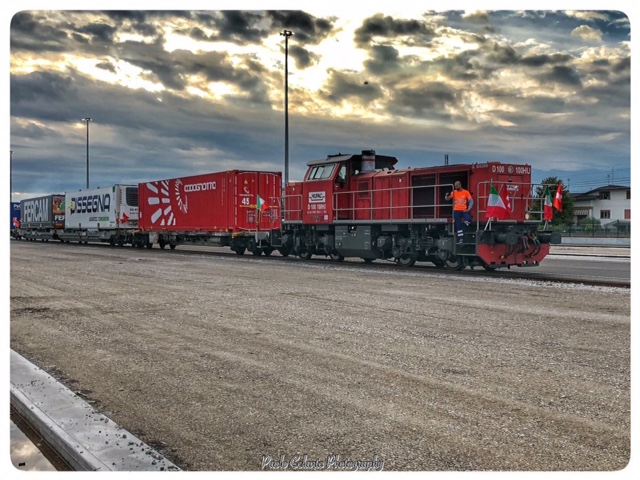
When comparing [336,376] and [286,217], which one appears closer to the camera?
[336,376]

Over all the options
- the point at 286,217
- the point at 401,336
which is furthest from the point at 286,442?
the point at 286,217

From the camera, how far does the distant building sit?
5963cm

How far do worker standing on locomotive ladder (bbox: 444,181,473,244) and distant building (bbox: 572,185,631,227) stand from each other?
141ft

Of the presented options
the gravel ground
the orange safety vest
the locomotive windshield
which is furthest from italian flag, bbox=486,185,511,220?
the locomotive windshield

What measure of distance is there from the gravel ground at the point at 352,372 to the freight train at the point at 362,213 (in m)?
5.44

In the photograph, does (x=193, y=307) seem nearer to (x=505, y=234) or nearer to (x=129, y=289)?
(x=129, y=289)

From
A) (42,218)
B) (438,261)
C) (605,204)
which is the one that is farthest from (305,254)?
(605,204)

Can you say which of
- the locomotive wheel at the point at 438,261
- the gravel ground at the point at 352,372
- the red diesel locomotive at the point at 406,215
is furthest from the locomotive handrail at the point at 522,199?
the gravel ground at the point at 352,372

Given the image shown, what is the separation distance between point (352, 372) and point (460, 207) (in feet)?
42.5

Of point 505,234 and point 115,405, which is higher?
point 505,234

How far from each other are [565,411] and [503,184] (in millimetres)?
14758

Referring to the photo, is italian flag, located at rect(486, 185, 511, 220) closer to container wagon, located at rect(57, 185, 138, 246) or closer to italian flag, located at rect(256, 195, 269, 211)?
italian flag, located at rect(256, 195, 269, 211)

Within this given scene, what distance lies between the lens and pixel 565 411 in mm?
5680

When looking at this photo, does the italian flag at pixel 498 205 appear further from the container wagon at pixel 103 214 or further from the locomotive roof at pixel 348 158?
the container wagon at pixel 103 214
